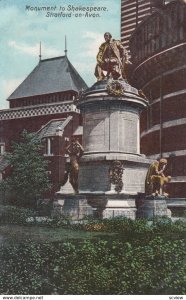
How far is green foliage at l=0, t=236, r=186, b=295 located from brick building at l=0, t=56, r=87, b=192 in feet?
70.7

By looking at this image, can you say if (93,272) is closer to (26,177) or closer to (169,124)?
Answer: (26,177)

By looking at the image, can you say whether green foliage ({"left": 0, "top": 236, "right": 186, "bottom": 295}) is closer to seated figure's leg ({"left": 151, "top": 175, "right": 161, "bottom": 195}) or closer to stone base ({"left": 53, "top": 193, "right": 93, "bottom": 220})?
stone base ({"left": 53, "top": 193, "right": 93, "bottom": 220})

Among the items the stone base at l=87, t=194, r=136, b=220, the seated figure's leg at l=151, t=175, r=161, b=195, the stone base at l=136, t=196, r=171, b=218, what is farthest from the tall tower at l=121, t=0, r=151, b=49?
the stone base at l=136, t=196, r=171, b=218

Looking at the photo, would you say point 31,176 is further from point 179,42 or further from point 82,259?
point 82,259

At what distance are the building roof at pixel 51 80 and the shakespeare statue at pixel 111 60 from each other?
1544 cm

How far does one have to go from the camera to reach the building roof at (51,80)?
34.2 meters

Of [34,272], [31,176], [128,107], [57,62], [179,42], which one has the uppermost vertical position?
[57,62]

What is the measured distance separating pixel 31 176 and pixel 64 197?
19.4 feet

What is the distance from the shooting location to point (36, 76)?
119ft

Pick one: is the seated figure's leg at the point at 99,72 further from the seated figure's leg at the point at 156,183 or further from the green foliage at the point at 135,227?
the green foliage at the point at 135,227

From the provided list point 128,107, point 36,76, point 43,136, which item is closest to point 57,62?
point 36,76

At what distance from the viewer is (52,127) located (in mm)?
31438

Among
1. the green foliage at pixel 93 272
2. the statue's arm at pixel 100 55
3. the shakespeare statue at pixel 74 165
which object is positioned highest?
the statue's arm at pixel 100 55

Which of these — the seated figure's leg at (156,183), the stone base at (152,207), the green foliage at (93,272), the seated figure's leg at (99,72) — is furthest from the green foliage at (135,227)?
the seated figure's leg at (99,72)
